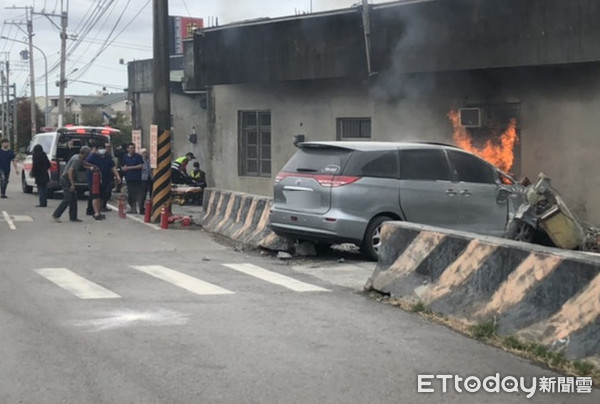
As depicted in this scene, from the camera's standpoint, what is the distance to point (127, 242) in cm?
1411

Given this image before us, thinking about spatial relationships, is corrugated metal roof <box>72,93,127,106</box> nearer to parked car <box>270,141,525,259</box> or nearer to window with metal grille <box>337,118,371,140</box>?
window with metal grille <box>337,118,371,140</box>

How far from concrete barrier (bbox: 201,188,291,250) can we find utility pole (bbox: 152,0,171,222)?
1.20 m

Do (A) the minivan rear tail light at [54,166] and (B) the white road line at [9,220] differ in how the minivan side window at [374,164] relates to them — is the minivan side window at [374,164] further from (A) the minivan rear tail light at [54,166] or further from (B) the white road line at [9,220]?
(A) the minivan rear tail light at [54,166]

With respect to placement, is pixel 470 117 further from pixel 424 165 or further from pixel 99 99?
pixel 99 99

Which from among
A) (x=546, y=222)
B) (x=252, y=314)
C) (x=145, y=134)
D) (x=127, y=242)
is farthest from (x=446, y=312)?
(x=145, y=134)

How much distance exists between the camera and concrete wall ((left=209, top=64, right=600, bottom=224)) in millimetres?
14173

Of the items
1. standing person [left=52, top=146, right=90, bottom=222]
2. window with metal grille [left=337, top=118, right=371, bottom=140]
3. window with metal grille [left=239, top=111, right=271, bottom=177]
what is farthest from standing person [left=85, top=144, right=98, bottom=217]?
window with metal grille [left=337, top=118, right=371, bottom=140]

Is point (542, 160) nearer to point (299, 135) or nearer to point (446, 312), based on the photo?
point (299, 135)

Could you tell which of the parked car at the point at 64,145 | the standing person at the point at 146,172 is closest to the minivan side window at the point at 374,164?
the standing person at the point at 146,172

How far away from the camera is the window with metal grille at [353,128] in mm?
18188

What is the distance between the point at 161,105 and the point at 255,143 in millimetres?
4196

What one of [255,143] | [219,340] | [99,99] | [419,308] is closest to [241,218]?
[419,308]

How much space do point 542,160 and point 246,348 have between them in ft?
32.3

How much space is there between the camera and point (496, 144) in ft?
51.3
